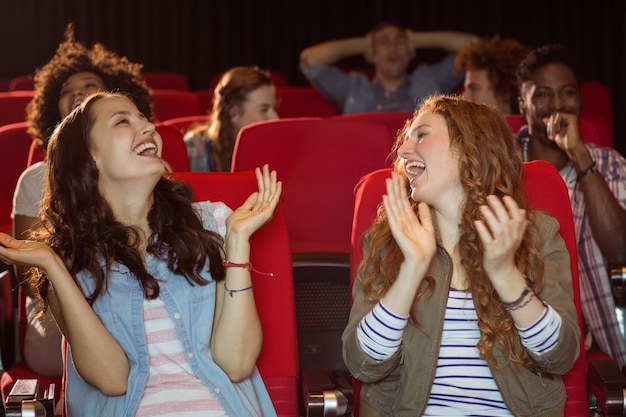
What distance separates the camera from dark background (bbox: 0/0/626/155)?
568 cm

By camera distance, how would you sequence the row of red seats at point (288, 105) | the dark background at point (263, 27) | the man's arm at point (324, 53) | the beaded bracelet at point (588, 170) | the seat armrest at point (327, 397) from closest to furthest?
the seat armrest at point (327, 397)
the beaded bracelet at point (588, 170)
the row of red seats at point (288, 105)
the man's arm at point (324, 53)
the dark background at point (263, 27)

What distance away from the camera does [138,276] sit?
1.93 meters

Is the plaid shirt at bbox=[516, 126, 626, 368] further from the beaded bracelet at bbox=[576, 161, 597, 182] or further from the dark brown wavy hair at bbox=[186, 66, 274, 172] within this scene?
the dark brown wavy hair at bbox=[186, 66, 274, 172]

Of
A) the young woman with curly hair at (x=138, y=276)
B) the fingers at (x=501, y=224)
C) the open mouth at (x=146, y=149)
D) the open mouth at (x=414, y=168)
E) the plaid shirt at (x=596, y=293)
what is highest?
the open mouth at (x=146, y=149)

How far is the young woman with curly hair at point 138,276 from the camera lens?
1838 millimetres

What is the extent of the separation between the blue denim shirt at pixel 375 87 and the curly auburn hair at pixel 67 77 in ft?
5.52

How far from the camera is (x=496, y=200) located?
1.69 meters

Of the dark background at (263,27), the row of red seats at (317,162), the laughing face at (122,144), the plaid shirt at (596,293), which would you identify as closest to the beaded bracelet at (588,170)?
the plaid shirt at (596,293)

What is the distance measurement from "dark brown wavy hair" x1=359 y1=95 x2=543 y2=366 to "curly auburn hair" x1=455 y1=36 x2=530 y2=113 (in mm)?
1539

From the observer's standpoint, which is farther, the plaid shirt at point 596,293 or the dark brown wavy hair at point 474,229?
the plaid shirt at point 596,293

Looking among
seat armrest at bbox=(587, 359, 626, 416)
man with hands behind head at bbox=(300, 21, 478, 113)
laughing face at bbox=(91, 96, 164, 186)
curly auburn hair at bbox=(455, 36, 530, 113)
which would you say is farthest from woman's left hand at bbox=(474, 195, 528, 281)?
man with hands behind head at bbox=(300, 21, 478, 113)

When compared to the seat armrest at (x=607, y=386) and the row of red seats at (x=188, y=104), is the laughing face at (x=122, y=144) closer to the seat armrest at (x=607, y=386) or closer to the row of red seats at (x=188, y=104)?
the seat armrest at (x=607, y=386)

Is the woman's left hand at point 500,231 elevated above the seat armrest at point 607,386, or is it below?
above

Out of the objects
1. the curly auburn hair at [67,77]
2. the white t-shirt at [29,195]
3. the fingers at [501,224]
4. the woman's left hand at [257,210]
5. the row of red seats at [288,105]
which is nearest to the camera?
the fingers at [501,224]
